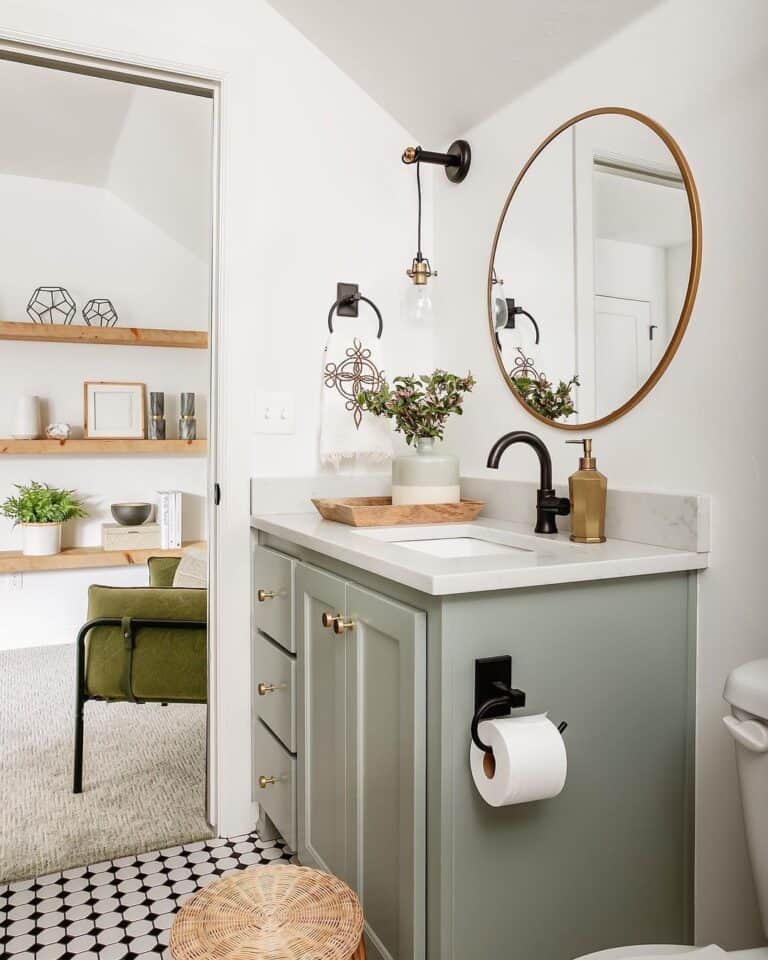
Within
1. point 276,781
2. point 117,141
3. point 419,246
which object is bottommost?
point 276,781

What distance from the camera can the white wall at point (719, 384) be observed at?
125 centimetres

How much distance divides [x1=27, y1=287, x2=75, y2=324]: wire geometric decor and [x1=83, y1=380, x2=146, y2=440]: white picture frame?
0.82 ft

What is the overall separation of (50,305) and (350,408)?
1.17 metres

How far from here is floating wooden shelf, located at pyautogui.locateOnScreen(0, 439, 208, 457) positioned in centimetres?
245

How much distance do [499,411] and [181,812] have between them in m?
1.43

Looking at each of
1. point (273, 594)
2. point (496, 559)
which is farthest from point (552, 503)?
point (273, 594)

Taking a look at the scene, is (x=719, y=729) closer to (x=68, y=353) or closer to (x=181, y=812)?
(x=181, y=812)

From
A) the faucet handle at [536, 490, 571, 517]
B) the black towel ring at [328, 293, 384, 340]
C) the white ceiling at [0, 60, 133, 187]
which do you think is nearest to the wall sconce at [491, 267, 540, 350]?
the black towel ring at [328, 293, 384, 340]

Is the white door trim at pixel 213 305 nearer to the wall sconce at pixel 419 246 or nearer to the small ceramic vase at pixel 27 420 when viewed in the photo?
the wall sconce at pixel 419 246

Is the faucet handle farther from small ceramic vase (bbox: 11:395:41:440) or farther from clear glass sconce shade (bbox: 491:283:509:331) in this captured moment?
small ceramic vase (bbox: 11:395:41:440)

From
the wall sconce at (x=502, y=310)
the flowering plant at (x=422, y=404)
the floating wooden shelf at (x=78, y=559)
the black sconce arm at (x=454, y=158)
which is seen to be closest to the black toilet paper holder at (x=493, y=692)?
the flowering plant at (x=422, y=404)

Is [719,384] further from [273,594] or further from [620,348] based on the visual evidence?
[273,594]

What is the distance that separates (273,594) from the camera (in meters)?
1.85

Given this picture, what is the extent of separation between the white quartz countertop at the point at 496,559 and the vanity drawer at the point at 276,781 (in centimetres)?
53
